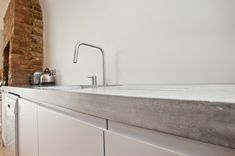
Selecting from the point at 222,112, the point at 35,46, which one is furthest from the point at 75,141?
the point at 35,46

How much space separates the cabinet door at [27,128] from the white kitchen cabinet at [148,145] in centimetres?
76

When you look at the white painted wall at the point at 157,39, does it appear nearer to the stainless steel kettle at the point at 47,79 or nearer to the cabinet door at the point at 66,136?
the stainless steel kettle at the point at 47,79

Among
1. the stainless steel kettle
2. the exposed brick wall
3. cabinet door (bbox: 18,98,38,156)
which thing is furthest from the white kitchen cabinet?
the exposed brick wall

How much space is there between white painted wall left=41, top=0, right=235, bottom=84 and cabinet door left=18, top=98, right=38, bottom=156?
0.62 m

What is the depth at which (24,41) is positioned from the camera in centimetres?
260

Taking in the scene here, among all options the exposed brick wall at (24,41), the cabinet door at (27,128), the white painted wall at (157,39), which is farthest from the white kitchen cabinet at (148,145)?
the exposed brick wall at (24,41)

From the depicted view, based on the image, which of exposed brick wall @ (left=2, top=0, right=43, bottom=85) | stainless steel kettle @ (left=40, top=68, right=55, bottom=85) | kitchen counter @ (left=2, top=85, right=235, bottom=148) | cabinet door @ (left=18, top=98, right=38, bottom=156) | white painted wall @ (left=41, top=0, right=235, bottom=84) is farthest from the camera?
exposed brick wall @ (left=2, top=0, right=43, bottom=85)

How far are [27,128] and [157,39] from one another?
3.45 ft

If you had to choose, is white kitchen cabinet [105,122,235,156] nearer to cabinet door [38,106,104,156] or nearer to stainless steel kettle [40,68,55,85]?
cabinet door [38,106,104,156]

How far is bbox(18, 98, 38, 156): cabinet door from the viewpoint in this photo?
3.50ft

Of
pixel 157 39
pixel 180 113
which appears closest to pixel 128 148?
Result: pixel 180 113

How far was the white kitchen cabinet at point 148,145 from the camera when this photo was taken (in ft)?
0.93

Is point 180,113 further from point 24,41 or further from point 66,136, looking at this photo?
point 24,41

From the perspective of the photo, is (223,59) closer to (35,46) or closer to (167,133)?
(167,133)
